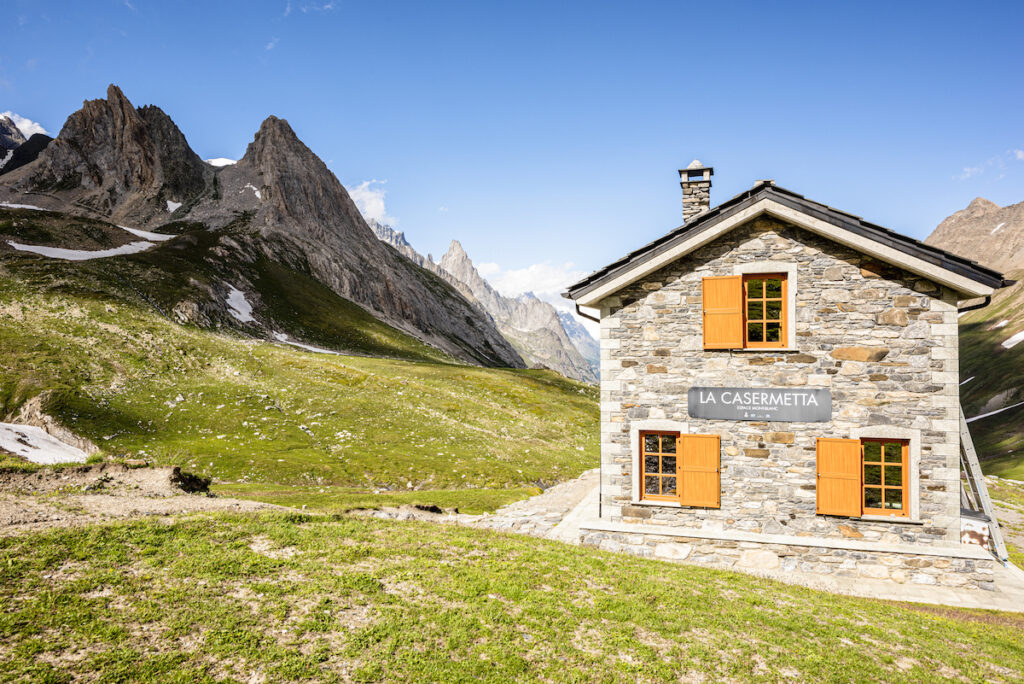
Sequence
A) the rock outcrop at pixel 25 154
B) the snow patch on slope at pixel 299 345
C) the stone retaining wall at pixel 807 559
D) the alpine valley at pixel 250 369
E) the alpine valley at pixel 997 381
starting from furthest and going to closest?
the rock outcrop at pixel 25 154 → the alpine valley at pixel 997 381 → the snow patch on slope at pixel 299 345 → the alpine valley at pixel 250 369 → the stone retaining wall at pixel 807 559

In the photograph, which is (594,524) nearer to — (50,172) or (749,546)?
(749,546)

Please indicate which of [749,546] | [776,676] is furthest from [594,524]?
[776,676]

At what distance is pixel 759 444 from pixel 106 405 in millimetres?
38223

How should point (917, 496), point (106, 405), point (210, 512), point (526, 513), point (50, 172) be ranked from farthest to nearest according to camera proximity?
1. point (50, 172)
2. point (106, 405)
3. point (526, 513)
4. point (917, 496)
5. point (210, 512)

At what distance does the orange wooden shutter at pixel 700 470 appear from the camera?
16828 millimetres

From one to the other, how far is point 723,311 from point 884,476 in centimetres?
699

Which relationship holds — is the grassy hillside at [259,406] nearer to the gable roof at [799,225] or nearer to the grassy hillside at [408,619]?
the grassy hillside at [408,619]

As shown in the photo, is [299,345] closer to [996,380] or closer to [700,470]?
[700,470]

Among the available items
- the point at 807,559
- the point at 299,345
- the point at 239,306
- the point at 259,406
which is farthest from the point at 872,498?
the point at 239,306

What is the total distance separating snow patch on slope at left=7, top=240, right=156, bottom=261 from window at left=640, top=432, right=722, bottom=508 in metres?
80.7

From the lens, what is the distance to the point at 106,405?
33.8 meters

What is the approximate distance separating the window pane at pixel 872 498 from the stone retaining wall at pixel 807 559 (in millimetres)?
1471

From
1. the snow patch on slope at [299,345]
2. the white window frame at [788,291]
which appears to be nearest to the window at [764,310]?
the white window frame at [788,291]

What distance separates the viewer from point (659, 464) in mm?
17719
